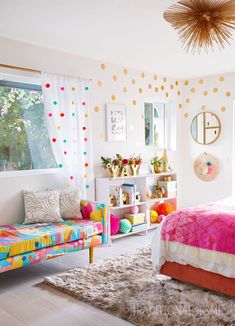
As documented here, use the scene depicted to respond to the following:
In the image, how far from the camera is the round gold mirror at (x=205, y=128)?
19.2 feet

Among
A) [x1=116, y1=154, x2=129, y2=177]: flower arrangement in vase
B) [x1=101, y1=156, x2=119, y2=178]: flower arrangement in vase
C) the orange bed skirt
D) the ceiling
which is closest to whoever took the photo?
the orange bed skirt

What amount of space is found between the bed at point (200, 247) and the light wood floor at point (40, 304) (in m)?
0.78

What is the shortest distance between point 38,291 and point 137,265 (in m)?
1.06

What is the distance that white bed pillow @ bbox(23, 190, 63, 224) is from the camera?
12.8ft

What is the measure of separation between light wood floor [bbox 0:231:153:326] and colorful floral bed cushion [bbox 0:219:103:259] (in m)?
0.35

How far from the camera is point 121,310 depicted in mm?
2770

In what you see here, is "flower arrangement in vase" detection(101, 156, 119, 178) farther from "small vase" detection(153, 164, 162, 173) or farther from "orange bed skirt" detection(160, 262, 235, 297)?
"orange bed skirt" detection(160, 262, 235, 297)

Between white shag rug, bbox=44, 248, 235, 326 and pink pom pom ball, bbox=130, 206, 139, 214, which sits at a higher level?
pink pom pom ball, bbox=130, 206, 139, 214

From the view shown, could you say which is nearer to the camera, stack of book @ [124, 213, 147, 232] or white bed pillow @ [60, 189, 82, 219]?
white bed pillow @ [60, 189, 82, 219]

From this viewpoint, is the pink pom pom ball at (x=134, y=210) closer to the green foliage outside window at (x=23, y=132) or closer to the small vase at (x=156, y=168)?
the small vase at (x=156, y=168)

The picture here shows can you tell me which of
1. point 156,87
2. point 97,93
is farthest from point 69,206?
point 156,87

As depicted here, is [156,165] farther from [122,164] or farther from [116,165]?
[116,165]

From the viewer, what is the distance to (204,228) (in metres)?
3.06

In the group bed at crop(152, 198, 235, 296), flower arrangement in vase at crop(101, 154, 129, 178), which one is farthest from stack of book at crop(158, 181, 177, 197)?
bed at crop(152, 198, 235, 296)
